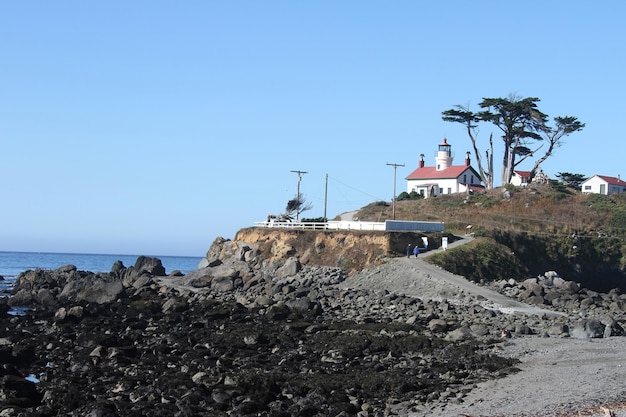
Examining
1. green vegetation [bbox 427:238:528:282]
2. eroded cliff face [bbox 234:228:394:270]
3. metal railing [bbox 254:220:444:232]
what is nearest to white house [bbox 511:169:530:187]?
metal railing [bbox 254:220:444:232]

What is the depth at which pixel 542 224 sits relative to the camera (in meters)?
65.6

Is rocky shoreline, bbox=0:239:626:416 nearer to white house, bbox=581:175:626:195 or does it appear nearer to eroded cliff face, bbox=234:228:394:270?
eroded cliff face, bbox=234:228:394:270

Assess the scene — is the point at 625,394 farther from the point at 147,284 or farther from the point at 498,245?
the point at 147,284

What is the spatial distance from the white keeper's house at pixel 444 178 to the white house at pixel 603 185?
9.65 metres

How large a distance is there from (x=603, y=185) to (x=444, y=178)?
574 inches

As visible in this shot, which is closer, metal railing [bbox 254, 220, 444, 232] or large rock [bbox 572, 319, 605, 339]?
large rock [bbox 572, 319, 605, 339]

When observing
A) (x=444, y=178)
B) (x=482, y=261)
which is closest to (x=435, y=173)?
(x=444, y=178)

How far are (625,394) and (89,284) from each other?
3799cm

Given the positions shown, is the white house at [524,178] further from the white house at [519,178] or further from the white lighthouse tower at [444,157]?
the white lighthouse tower at [444,157]

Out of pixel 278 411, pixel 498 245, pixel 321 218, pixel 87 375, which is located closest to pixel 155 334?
pixel 87 375

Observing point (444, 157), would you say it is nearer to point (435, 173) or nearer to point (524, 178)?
point (435, 173)

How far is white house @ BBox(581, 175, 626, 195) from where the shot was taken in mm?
78000

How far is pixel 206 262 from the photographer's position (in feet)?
215

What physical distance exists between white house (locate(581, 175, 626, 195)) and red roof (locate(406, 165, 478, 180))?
10.7 meters
